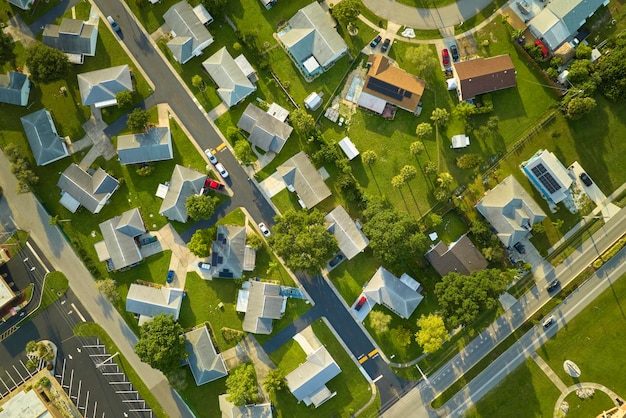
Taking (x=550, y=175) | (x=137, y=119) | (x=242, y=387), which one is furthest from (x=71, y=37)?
(x=550, y=175)

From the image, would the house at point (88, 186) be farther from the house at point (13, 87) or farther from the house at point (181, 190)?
the house at point (13, 87)

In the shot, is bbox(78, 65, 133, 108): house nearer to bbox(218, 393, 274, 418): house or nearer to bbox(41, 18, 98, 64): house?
bbox(41, 18, 98, 64): house

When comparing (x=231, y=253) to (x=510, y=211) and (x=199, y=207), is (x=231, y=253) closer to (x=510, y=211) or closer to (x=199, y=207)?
(x=199, y=207)

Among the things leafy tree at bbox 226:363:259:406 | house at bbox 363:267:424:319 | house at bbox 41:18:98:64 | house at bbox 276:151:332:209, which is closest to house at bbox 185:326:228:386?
leafy tree at bbox 226:363:259:406

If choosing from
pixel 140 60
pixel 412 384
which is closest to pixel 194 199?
pixel 140 60

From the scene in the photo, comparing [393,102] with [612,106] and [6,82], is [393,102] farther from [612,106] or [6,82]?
[6,82]
